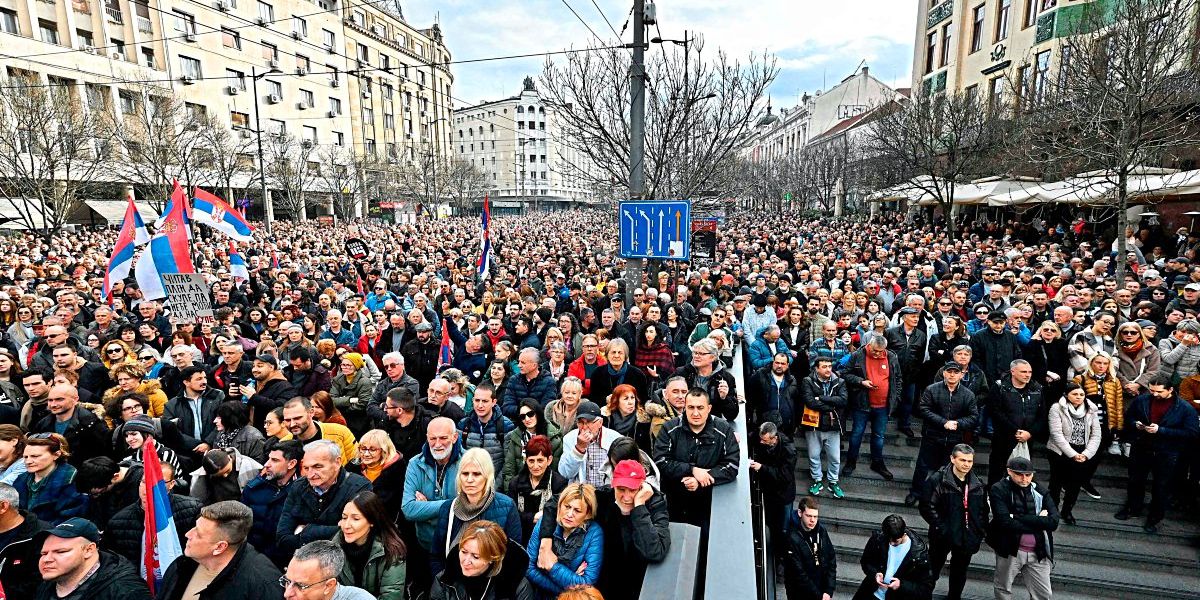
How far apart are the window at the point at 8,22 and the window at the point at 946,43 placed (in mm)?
49707

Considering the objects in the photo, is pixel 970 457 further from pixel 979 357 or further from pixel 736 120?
pixel 736 120

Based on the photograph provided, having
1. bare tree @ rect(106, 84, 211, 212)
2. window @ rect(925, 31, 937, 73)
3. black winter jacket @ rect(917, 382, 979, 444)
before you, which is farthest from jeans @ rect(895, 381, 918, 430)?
window @ rect(925, 31, 937, 73)

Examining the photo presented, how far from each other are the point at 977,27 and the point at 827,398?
31071 millimetres

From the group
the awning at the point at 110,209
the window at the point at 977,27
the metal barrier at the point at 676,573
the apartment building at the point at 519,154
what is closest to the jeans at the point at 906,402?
the metal barrier at the point at 676,573

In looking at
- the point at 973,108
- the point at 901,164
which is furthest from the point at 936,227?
the point at 973,108

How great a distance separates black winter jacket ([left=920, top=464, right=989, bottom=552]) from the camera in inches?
189

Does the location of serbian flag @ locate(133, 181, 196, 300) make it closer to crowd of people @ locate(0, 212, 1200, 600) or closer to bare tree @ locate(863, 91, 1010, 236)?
crowd of people @ locate(0, 212, 1200, 600)

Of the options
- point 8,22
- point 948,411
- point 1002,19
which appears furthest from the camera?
point 8,22

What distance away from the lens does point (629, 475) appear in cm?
311

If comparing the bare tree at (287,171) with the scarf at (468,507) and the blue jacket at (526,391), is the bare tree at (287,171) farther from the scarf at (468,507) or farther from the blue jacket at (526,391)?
the scarf at (468,507)

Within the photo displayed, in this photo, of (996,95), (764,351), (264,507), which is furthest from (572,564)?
(996,95)

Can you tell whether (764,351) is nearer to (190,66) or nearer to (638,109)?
(638,109)

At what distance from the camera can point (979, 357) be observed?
664 centimetres

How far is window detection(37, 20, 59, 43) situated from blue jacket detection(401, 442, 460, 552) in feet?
141
